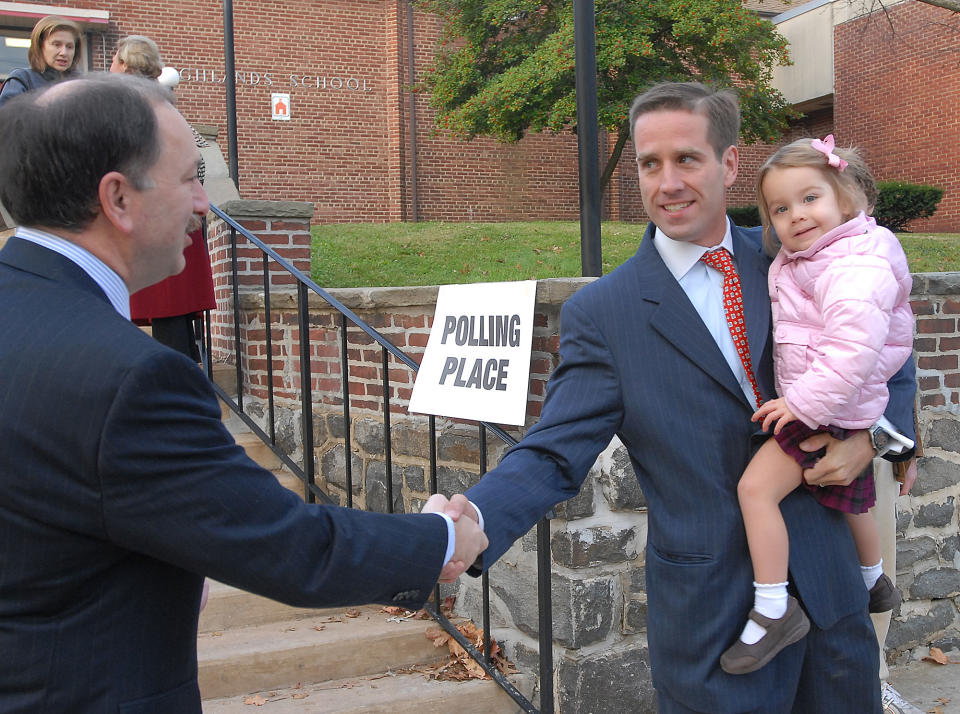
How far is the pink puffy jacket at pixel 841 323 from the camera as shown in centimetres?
181

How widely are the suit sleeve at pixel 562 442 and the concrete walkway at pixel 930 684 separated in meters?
2.75

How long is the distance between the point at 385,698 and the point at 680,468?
2070 millimetres

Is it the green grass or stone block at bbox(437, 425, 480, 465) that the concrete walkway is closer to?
stone block at bbox(437, 425, 480, 465)

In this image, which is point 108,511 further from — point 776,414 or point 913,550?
point 913,550

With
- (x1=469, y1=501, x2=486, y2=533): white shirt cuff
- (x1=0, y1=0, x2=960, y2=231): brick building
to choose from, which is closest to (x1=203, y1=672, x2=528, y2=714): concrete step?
(x1=469, y1=501, x2=486, y2=533): white shirt cuff

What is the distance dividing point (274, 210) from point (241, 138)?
39.1ft

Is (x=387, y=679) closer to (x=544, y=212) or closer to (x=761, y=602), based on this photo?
(x=761, y=602)

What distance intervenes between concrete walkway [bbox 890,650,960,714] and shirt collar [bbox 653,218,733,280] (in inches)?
112

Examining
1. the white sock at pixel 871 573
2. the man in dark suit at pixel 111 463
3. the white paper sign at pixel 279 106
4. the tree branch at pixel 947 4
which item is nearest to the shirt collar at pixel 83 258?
the man in dark suit at pixel 111 463

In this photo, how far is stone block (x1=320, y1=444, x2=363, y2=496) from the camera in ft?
15.4

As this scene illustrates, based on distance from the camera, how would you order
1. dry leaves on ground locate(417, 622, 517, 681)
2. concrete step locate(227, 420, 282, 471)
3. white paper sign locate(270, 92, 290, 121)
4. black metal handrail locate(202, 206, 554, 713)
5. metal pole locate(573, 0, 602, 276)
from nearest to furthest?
black metal handrail locate(202, 206, 554, 713) < metal pole locate(573, 0, 602, 276) < dry leaves on ground locate(417, 622, 517, 681) < concrete step locate(227, 420, 282, 471) < white paper sign locate(270, 92, 290, 121)

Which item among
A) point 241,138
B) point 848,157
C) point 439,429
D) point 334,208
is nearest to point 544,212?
point 334,208

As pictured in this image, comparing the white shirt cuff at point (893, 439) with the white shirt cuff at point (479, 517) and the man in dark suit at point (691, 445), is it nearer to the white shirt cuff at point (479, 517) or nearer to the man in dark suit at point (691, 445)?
the man in dark suit at point (691, 445)

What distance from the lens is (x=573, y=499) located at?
10.8 ft
